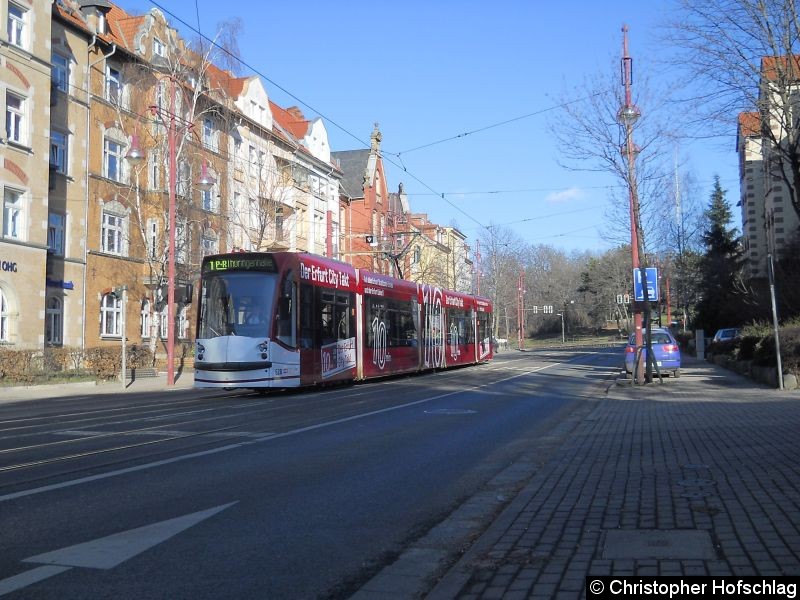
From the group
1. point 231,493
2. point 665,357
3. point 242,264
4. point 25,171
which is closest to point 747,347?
point 665,357

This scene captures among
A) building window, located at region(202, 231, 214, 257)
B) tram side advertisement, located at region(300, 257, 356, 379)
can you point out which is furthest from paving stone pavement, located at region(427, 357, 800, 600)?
building window, located at region(202, 231, 214, 257)

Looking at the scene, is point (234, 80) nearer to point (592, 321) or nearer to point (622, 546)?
point (622, 546)

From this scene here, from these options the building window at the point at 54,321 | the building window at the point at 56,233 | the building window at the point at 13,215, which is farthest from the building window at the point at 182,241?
the building window at the point at 13,215

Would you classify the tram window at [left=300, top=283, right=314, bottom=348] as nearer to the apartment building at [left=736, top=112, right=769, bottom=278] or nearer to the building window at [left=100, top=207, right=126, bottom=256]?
the building window at [left=100, top=207, right=126, bottom=256]

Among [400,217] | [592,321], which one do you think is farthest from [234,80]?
[592,321]

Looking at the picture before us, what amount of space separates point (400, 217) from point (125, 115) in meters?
33.2

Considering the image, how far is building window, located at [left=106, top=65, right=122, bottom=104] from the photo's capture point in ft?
115

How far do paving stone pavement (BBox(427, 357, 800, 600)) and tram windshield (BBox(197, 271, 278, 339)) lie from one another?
31.6 ft

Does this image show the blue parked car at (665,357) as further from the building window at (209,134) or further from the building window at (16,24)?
the building window at (209,134)

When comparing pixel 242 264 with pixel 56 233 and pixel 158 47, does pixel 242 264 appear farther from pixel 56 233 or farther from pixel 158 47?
pixel 158 47

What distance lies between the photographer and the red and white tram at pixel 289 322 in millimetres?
18438

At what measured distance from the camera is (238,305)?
18.8 metres

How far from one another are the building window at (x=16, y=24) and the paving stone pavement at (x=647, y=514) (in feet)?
89.7

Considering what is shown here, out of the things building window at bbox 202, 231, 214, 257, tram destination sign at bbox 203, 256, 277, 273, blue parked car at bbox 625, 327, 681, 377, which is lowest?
blue parked car at bbox 625, 327, 681, 377
